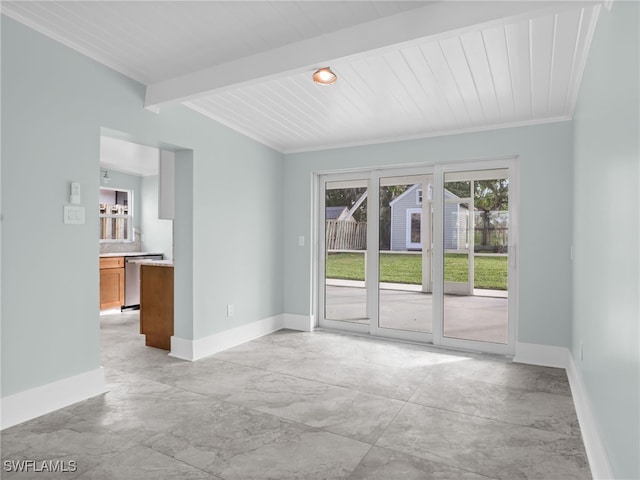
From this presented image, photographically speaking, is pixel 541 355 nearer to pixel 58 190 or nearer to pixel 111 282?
pixel 58 190

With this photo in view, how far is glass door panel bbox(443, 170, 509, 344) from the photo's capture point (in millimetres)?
4051

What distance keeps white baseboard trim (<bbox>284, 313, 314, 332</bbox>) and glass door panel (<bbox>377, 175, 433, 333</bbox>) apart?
2.97ft

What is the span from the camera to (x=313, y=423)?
2512mm

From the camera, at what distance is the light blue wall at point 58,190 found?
2.38 meters

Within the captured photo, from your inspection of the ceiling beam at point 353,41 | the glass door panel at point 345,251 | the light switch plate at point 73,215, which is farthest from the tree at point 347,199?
the light switch plate at point 73,215

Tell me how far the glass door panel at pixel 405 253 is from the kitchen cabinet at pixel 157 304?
2.41 metres

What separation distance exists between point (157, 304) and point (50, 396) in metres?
1.62

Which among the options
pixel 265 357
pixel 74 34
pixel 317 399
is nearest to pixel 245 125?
pixel 74 34

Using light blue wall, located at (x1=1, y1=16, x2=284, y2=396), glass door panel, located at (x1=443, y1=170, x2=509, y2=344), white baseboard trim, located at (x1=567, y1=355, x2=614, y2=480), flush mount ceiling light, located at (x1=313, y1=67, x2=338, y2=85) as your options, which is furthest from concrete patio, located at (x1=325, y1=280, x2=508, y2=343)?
flush mount ceiling light, located at (x1=313, y1=67, x2=338, y2=85)

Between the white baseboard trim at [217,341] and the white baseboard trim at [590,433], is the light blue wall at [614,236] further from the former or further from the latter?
the white baseboard trim at [217,341]

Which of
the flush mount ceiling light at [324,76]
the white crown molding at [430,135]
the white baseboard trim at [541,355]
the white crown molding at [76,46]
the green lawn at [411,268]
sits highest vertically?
the white crown molding at [76,46]

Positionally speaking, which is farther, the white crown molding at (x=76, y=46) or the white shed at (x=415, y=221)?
the white shed at (x=415, y=221)

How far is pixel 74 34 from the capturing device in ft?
8.27

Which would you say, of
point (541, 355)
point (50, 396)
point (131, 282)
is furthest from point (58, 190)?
point (541, 355)
